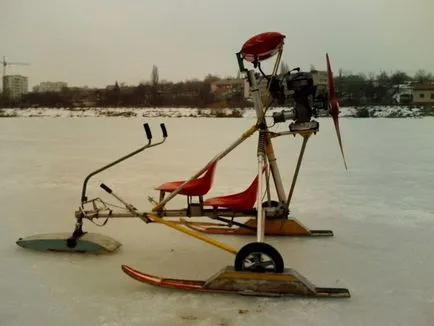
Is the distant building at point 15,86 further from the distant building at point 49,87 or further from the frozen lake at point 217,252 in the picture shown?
the frozen lake at point 217,252

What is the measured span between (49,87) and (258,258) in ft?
22.0

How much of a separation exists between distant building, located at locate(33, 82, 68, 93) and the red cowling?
19.7 feet

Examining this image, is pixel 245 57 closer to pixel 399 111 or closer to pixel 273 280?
pixel 273 280

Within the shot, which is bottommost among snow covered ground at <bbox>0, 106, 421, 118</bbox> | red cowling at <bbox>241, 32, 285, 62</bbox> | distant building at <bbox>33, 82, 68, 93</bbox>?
snow covered ground at <bbox>0, 106, 421, 118</bbox>

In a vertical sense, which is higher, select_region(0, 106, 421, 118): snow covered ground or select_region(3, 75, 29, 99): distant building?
select_region(3, 75, 29, 99): distant building

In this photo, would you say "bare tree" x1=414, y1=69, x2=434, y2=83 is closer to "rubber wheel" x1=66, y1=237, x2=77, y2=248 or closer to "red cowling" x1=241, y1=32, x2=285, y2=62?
"red cowling" x1=241, y1=32, x2=285, y2=62

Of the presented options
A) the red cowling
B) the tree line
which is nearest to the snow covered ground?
the tree line

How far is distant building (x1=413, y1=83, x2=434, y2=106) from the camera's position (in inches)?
283

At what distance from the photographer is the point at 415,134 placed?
8141 millimetres

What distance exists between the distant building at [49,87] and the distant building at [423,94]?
5.36 metres

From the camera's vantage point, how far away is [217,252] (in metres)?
2.23

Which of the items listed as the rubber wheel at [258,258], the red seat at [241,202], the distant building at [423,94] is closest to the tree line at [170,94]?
the distant building at [423,94]

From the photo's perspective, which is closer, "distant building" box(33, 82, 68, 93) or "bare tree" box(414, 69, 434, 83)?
"bare tree" box(414, 69, 434, 83)

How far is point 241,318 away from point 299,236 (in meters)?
1.06
